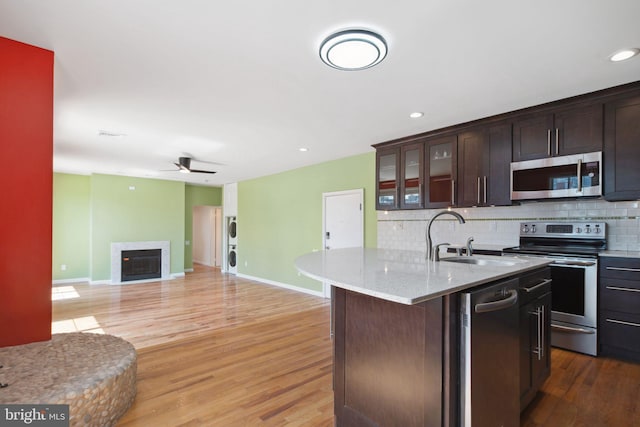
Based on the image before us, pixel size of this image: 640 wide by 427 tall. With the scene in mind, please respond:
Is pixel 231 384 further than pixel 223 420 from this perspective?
Yes

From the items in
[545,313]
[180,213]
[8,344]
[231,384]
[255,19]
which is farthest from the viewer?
[180,213]

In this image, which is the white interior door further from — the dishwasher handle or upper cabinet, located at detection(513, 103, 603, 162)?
the dishwasher handle

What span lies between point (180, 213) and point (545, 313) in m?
8.14

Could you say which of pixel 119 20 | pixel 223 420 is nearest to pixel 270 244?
pixel 223 420

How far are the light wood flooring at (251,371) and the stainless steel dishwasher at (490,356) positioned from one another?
26.1 inches

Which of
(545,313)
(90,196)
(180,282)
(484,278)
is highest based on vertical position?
(90,196)

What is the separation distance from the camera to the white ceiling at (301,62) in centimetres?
175

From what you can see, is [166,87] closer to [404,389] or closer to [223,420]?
[223,420]

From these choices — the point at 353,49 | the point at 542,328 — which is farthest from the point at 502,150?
the point at 353,49

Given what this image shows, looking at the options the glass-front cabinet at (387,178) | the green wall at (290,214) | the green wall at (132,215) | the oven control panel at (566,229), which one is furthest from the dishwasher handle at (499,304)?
the green wall at (132,215)

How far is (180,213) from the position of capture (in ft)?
27.1

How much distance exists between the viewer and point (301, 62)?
2273 millimetres

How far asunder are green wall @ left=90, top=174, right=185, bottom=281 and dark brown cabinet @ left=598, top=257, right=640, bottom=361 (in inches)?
326

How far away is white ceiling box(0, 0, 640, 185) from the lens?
5.73ft
